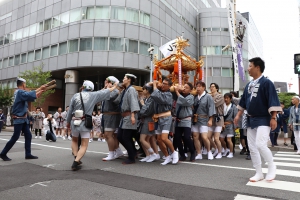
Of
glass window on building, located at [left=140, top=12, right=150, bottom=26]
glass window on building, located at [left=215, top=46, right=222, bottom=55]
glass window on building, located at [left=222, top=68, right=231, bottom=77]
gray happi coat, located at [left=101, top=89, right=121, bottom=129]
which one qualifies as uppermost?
glass window on building, located at [left=140, top=12, right=150, bottom=26]

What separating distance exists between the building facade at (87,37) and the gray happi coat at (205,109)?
1804 centimetres

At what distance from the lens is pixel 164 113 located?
5.62m

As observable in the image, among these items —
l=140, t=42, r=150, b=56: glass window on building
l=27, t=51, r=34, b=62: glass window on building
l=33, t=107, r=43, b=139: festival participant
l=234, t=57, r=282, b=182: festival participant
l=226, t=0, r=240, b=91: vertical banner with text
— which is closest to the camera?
l=234, t=57, r=282, b=182: festival participant

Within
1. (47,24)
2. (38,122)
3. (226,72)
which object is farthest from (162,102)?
(226,72)

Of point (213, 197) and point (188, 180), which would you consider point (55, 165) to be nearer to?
point (188, 180)

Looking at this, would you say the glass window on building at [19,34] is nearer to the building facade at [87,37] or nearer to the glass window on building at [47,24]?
the building facade at [87,37]

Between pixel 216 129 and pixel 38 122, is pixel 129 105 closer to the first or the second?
pixel 216 129

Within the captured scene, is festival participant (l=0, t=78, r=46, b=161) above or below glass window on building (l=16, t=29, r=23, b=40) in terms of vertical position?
below

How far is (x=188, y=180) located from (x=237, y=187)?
78 centimetres

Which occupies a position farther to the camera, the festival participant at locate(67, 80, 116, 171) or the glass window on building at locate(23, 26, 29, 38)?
the glass window on building at locate(23, 26, 29, 38)

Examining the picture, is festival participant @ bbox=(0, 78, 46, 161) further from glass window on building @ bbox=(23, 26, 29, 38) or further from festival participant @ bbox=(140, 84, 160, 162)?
glass window on building @ bbox=(23, 26, 29, 38)

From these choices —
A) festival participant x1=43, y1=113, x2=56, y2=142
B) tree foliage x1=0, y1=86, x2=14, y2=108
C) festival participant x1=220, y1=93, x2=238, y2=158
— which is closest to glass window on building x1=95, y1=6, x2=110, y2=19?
tree foliage x1=0, y1=86, x2=14, y2=108

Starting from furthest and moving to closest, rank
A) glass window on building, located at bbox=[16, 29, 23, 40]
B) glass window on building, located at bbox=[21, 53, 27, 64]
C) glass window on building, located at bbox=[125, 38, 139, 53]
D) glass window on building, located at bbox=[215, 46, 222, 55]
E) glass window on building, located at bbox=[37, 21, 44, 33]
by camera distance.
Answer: glass window on building, located at bbox=[215, 46, 222, 55], glass window on building, located at bbox=[16, 29, 23, 40], glass window on building, located at bbox=[21, 53, 27, 64], glass window on building, located at bbox=[37, 21, 44, 33], glass window on building, located at bbox=[125, 38, 139, 53]

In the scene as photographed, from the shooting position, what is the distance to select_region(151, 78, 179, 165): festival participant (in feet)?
17.8
